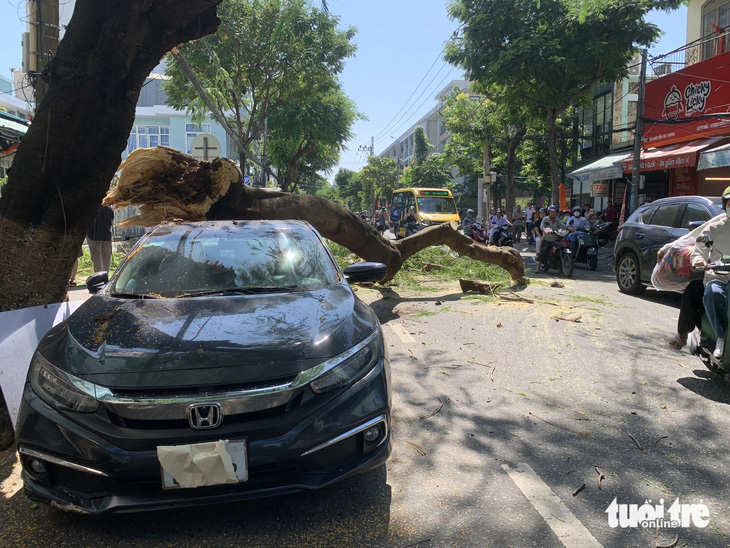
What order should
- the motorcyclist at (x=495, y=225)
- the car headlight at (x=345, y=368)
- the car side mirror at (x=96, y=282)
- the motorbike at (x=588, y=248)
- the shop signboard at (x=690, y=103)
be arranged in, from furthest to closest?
the motorcyclist at (x=495, y=225), the shop signboard at (x=690, y=103), the motorbike at (x=588, y=248), the car side mirror at (x=96, y=282), the car headlight at (x=345, y=368)

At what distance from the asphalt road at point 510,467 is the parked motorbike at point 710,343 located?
244mm

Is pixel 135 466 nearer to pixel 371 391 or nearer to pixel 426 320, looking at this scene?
pixel 371 391

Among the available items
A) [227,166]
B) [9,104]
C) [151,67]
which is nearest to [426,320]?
[227,166]

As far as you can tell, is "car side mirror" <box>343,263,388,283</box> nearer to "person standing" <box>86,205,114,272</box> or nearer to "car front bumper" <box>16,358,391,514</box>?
"car front bumper" <box>16,358,391,514</box>

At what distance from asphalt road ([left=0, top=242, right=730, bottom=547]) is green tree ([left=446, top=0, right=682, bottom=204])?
1344 centimetres

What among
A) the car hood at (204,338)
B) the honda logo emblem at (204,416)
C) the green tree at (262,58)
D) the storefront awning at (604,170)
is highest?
the green tree at (262,58)

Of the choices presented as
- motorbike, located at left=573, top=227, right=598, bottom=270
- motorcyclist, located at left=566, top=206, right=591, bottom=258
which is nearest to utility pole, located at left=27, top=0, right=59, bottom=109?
motorcyclist, located at left=566, top=206, right=591, bottom=258

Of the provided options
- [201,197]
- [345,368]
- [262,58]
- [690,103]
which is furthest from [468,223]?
[345,368]

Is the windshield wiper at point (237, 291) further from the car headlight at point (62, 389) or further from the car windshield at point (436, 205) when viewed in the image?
the car windshield at point (436, 205)

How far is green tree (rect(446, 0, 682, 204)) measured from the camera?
17109mm

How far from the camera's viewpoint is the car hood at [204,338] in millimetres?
2578

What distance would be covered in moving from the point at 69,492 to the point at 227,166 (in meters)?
4.95

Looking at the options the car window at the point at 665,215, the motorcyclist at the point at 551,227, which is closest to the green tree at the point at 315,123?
the motorcyclist at the point at 551,227

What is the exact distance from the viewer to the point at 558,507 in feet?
9.39
